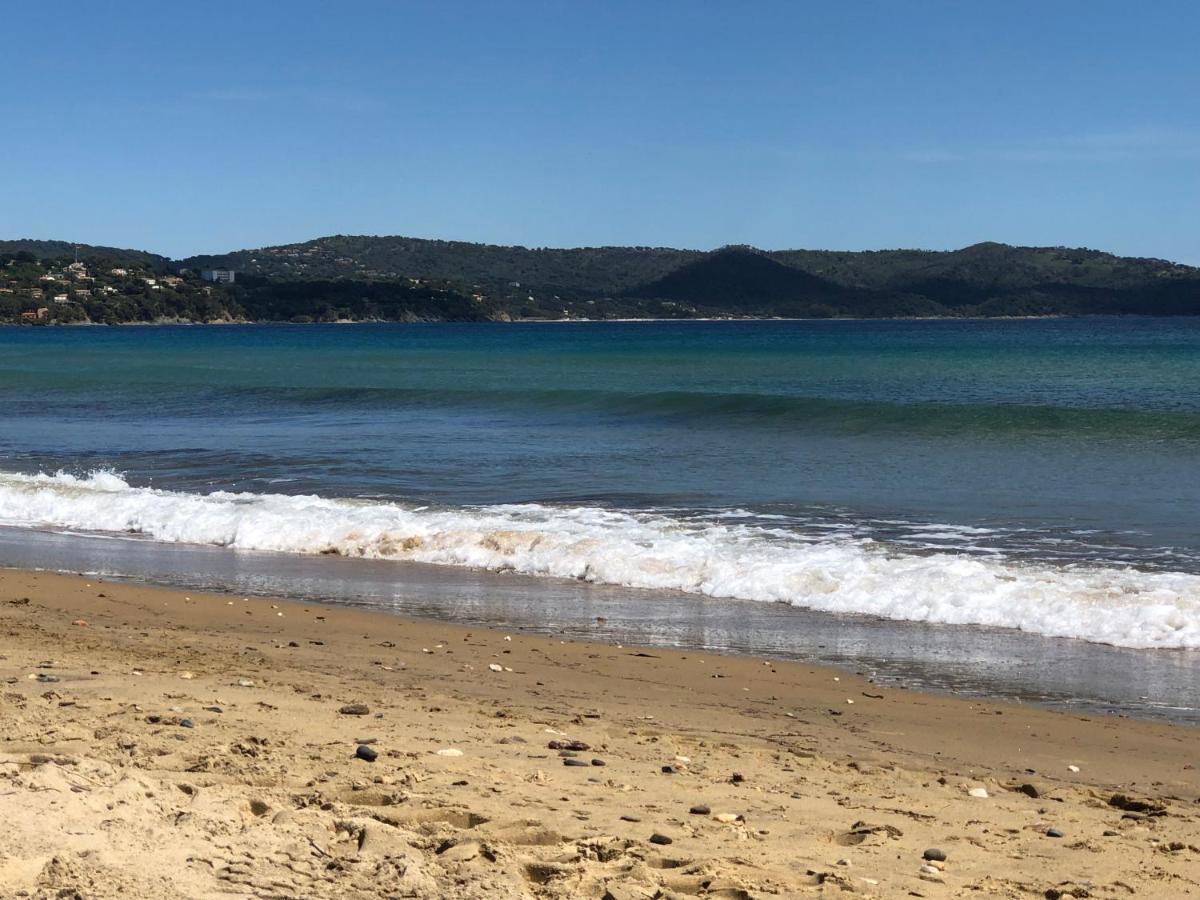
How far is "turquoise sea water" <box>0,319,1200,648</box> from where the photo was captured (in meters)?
10.8

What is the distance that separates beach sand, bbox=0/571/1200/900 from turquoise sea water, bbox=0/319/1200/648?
9.73 ft

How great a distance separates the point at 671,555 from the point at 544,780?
6.47 metres

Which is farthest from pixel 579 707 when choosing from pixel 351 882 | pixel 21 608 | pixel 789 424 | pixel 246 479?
pixel 789 424

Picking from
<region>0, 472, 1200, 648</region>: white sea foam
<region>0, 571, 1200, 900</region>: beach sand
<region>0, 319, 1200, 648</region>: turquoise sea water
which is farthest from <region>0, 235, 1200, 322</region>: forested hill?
<region>0, 571, 1200, 900</region>: beach sand

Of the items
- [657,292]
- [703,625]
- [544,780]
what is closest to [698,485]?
[703,625]

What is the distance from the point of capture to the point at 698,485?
1728 centimetres

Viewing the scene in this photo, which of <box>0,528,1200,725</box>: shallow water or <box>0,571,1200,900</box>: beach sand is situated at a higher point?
<box>0,571,1200,900</box>: beach sand

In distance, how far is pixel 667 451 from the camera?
22.7 meters

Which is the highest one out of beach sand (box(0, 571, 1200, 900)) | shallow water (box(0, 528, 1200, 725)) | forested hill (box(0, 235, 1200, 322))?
forested hill (box(0, 235, 1200, 322))

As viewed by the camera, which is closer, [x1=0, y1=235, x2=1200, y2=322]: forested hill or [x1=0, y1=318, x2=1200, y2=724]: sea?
[x1=0, y1=318, x2=1200, y2=724]: sea

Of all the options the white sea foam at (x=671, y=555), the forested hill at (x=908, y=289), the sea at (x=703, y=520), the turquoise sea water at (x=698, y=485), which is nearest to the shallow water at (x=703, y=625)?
the sea at (x=703, y=520)

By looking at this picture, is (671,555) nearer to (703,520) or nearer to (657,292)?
(703,520)

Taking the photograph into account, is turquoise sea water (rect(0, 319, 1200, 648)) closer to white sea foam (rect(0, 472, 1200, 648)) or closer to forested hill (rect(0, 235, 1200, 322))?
white sea foam (rect(0, 472, 1200, 648))

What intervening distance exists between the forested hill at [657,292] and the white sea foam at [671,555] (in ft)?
481
